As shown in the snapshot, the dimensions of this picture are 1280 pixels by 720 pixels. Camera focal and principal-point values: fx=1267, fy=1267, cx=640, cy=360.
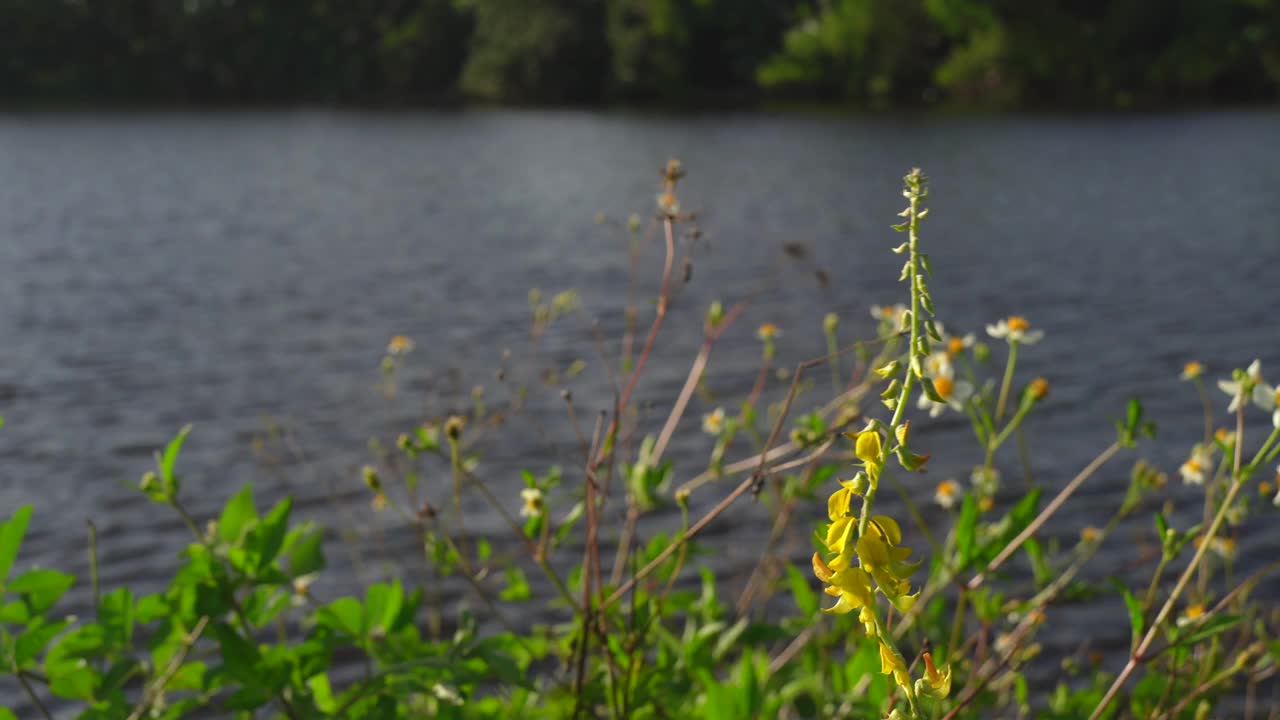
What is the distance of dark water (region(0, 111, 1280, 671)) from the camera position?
24.2 ft

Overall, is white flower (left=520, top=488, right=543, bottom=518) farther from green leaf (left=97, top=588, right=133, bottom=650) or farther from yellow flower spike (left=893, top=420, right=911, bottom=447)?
→ yellow flower spike (left=893, top=420, right=911, bottom=447)

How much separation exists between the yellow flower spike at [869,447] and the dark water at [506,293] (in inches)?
170

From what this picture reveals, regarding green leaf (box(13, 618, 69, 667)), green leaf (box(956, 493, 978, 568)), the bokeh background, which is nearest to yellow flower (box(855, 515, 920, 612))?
green leaf (box(956, 493, 978, 568))

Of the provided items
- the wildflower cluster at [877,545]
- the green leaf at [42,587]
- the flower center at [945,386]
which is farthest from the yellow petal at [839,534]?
the flower center at [945,386]

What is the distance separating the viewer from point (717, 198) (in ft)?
69.7

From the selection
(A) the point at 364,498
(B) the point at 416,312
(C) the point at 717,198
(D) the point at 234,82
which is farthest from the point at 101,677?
(D) the point at 234,82

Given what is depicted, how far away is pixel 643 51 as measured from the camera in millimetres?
56531

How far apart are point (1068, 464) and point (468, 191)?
17904 millimetres

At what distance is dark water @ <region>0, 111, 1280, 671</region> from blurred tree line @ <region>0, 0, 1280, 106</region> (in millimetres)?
20503

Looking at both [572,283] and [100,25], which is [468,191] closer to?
[572,283]

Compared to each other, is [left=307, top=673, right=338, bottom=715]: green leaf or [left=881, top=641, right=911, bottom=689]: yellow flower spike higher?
[left=881, top=641, right=911, bottom=689]: yellow flower spike

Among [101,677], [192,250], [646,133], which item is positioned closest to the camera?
[101,677]

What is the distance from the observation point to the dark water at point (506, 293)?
7391 mm

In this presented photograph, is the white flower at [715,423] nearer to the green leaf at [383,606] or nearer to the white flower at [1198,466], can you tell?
the white flower at [1198,466]
